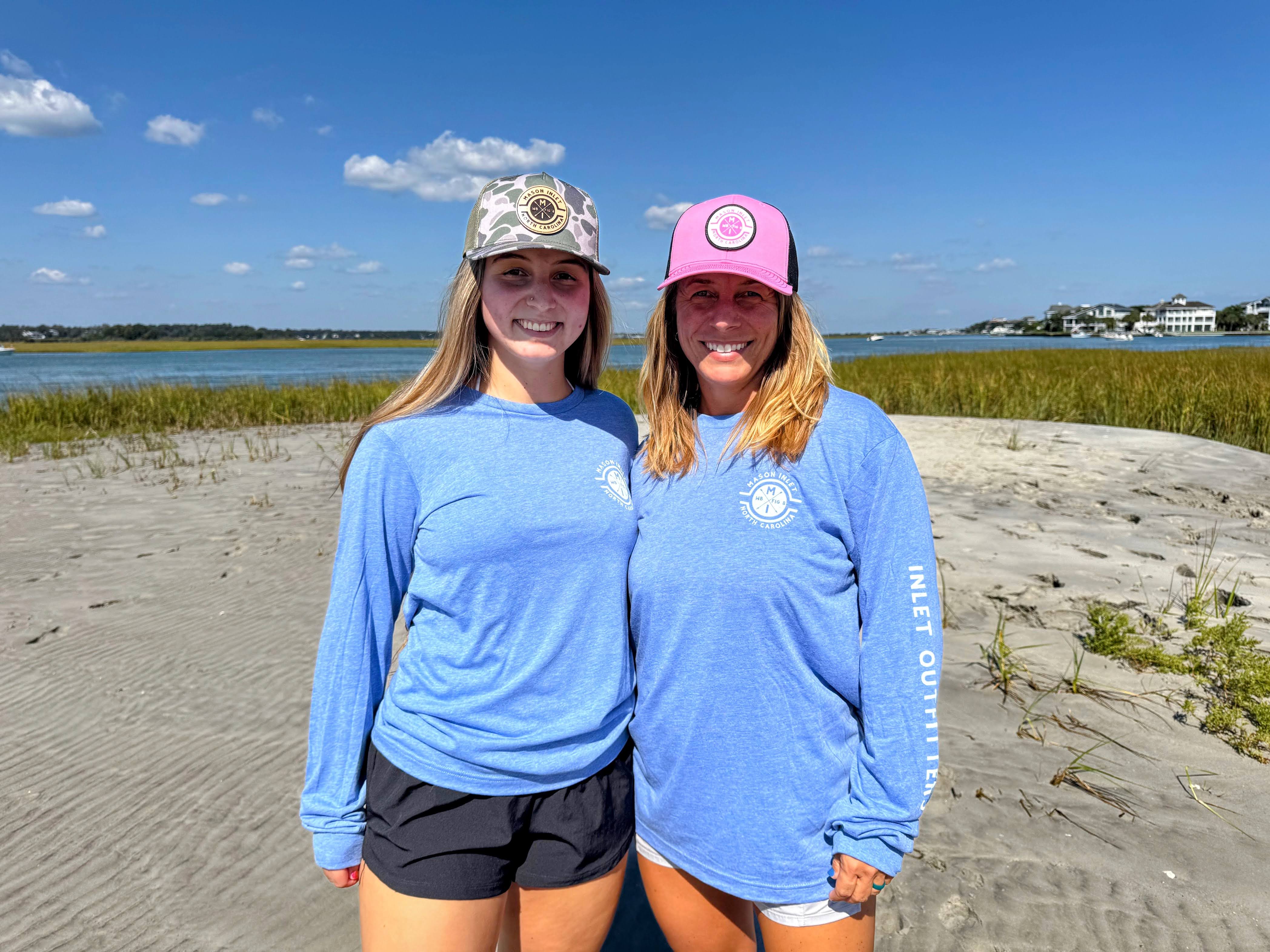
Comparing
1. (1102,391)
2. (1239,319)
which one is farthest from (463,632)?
(1239,319)

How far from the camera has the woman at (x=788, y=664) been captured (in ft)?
5.04

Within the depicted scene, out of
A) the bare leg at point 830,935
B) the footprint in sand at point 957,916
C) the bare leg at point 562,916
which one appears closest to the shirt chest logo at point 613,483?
the bare leg at point 562,916

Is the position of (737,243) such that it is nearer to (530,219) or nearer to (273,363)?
(530,219)

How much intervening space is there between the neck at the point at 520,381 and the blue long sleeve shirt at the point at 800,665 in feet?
1.76

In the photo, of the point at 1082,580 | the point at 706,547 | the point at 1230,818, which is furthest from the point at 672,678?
the point at 1082,580

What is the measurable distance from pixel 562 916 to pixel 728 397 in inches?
52.1

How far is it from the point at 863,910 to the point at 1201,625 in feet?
11.9

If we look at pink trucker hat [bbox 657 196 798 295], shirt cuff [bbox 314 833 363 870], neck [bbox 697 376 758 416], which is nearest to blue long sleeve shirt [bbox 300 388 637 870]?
shirt cuff [bbox 314 833 363 870]

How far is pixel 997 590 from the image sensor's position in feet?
15.8

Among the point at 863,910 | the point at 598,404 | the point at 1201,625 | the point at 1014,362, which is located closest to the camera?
the point at 863,910

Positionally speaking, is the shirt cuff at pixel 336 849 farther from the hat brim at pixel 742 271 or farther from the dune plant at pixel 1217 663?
the dune plant at pixel 1217 663

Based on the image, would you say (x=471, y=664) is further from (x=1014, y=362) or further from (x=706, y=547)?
(x=1014, y=362)

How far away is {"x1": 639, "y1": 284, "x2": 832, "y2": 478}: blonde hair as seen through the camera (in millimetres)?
1676

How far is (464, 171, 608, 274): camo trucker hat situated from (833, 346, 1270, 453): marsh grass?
8611 millimetres
